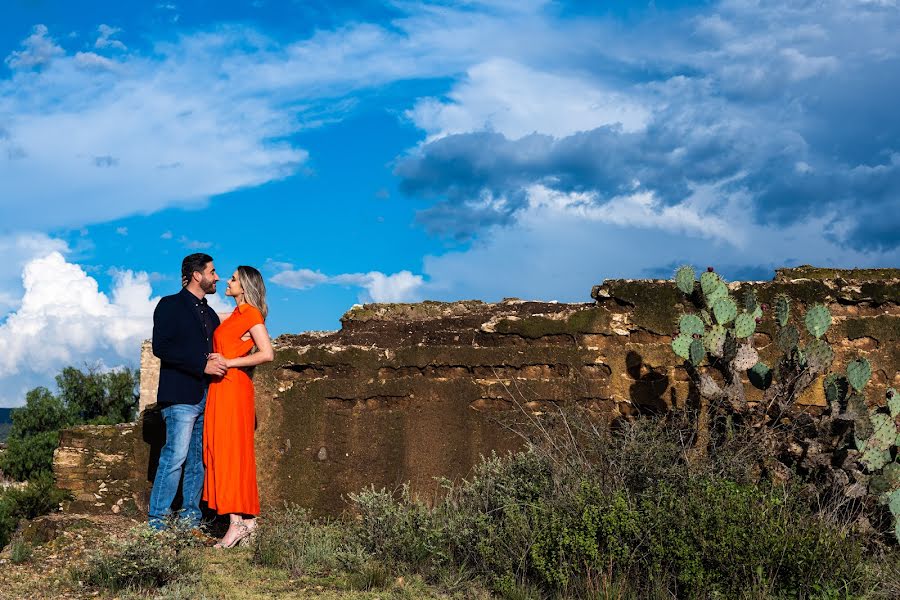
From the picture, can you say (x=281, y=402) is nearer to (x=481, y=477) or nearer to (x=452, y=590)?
(x=481, y=477)

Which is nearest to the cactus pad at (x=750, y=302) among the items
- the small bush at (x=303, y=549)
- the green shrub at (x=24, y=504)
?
the small bush at (x=303, y=549)

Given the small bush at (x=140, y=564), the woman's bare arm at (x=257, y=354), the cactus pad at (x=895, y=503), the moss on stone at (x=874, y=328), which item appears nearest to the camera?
the small bush at (x=140, y=564)

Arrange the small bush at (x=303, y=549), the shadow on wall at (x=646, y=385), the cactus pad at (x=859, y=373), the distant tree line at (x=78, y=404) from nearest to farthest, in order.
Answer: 1. the small bush at (x=303, y=549)
2. the cactus pad at (x=859, y=373)
3. the shadow on wall at (x=646, y=385)
4. the distant tree line at (x=78, y=404)

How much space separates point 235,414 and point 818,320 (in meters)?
4.67

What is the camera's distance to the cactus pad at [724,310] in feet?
22.4

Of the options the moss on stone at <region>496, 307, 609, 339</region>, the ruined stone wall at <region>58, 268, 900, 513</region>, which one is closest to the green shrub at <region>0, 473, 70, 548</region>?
the ruined stone wall at <region>58, 268, 900, 513</region>

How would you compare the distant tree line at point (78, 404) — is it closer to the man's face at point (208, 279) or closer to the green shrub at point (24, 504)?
the green shrub at point (24, 504)

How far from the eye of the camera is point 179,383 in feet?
21.9

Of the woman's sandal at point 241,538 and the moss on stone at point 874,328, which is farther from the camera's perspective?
the moss on stone at point 874,328

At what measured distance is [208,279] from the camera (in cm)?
696

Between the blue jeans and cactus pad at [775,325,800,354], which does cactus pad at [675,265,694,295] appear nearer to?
cactus pad at [775,325,800,354]

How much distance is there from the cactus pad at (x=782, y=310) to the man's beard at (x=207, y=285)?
463 centimetres

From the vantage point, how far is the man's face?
6945 mm

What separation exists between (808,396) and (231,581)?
4919 mm
